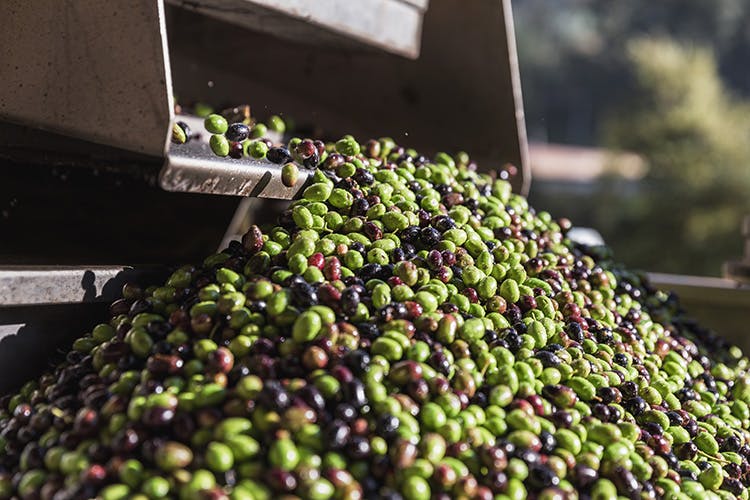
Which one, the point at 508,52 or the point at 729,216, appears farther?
the point at 729,216

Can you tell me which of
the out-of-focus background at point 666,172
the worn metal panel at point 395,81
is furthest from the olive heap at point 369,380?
the out-of-focus background at point 666,172

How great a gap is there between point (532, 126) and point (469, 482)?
3144 cm

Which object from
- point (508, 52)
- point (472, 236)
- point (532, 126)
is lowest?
point (532, 126)

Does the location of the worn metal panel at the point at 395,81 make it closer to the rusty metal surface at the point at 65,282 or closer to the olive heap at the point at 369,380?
the olive heap at the point at 369,380

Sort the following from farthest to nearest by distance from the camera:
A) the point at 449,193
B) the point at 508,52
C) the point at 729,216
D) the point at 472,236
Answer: the point at 729,216 → the point at 508,52 → the point at 449,193 → the point at 472,236

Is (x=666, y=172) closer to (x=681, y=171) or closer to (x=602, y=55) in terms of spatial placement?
(x=681, y=171)

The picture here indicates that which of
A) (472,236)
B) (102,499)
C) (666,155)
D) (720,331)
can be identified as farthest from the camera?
(666,155)

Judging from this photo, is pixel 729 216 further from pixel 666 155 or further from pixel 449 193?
pixel 449 193

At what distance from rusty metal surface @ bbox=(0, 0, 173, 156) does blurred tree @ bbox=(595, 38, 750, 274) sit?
12.1m

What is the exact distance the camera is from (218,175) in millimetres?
1698

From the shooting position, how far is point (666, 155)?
567 inches

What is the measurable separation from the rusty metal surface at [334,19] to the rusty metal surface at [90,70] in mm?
Result: 581

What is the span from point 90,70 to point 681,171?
13.7m

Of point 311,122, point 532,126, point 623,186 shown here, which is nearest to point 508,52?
point 311,122
